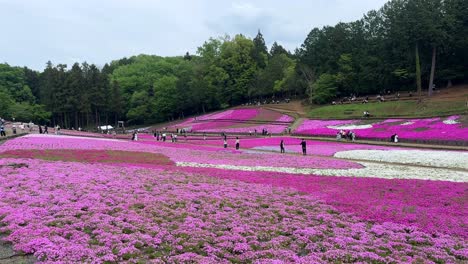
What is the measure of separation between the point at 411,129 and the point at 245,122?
40.9 metres

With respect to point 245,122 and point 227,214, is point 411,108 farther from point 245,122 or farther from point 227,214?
point 227,214

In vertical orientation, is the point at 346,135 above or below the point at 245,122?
below

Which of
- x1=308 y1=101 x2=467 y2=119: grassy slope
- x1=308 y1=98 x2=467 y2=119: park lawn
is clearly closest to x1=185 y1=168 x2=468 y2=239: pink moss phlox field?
x1=308 y1=101 x2=467 y2=119: grassy slope

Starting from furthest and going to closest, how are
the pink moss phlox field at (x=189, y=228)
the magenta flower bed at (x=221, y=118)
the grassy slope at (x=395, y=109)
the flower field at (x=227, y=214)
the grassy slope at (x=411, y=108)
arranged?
the magenta flower bed at (x=221, y=118) → the grassy slope at (x=411, y=108) → the grassy slope at (x=395, y=109) → the flower field at (x=227, y=214) → the pink moss phlox field at (x=189, y=228)

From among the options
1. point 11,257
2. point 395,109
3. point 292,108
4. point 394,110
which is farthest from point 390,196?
point 292,108

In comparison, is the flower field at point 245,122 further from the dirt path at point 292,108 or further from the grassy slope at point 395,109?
the grassy slope at point 395,109

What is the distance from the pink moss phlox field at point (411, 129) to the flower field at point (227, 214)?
61.5 ft

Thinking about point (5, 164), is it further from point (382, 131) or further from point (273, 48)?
point (273, 48)

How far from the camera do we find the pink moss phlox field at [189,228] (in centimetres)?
1036

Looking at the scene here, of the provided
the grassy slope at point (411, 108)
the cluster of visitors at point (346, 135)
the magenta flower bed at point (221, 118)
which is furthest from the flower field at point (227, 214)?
the magenta flower bed at point (221, 118)

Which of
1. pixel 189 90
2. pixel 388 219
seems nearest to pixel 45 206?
pixel 388 219

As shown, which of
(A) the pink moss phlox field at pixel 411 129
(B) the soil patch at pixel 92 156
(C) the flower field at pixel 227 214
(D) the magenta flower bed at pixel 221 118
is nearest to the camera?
(C) the flower field at pixel 227 214

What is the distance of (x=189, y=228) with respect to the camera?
12.5 meters

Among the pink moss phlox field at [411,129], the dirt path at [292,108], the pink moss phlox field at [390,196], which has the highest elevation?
the dirt path at [292,108]
